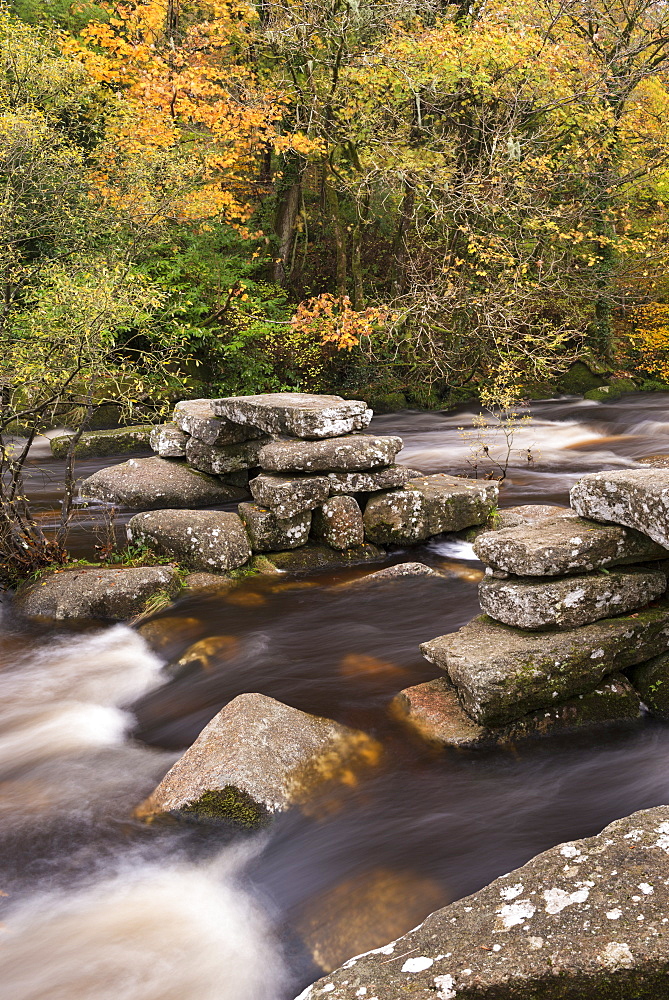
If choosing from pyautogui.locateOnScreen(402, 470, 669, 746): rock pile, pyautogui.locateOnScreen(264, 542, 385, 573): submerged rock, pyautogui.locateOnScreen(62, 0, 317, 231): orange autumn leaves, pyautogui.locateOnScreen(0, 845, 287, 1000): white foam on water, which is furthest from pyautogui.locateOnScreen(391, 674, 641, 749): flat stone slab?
pyautogui.locateOnScreen(62, 0, 317, 231): orange autumn leaves

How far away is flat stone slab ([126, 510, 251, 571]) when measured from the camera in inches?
364

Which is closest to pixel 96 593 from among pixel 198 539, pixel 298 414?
pixel 198 539

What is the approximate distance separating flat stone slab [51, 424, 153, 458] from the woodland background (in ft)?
3.46

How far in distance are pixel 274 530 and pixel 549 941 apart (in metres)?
6.82

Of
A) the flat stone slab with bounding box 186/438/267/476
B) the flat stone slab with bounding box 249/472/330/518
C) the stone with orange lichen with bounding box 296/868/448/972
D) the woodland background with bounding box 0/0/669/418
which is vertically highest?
the woodland background with bounding box 0/0/669/418

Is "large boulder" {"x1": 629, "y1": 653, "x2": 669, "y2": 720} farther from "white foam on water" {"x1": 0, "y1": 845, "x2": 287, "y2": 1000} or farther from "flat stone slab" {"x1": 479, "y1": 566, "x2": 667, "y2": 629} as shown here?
"white foam on water" {"x1": 0, "y1": 845, "x2": 287, "y2": 1000}

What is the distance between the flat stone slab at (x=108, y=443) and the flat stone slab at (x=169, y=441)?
12.9 feet

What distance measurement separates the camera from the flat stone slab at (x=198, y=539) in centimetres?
923

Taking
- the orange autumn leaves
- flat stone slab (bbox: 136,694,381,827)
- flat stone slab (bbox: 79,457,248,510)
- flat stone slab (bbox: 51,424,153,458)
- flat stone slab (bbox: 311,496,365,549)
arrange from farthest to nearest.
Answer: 1. flat stone slab (bbox: 51,424,153,458)
2. the orange autumn leaves
3. flat stone slab (bbox: 79,457,248,510)
4. flat stone slab (bbox: 311,496,365,549)
5. flat stone slab (bbox: 136,694,381,827)

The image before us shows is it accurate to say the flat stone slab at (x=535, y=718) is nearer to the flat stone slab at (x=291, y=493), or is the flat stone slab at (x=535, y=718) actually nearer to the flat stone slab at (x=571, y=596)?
the flat stone slab at (x=571, y=596)

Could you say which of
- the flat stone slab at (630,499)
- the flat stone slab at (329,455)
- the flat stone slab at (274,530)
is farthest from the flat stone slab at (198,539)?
the flat stone slab at (630,499)

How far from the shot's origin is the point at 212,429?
446 inches

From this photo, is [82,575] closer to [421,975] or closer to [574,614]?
[574,614]

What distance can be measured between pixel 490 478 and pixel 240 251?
39.7 feet
